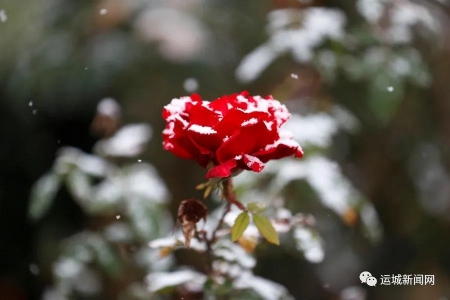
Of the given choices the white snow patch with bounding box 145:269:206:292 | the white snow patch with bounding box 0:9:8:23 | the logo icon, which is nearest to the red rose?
the white snow patch with bounding box 145:269:206:292

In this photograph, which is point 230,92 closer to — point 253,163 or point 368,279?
point 368,279

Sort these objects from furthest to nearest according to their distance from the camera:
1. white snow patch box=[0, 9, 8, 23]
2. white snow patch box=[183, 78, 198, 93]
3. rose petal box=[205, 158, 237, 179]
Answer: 1. white snow patch box=[0, 9, 8, 23]
2. white snow patch box=[183, 78, 198, 93]
3. rose petal box=[205, 158, 237, 179]

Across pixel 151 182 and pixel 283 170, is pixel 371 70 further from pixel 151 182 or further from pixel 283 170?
pixel 151 182

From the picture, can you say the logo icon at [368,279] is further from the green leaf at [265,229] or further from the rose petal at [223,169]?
the rose petal at [223,169]

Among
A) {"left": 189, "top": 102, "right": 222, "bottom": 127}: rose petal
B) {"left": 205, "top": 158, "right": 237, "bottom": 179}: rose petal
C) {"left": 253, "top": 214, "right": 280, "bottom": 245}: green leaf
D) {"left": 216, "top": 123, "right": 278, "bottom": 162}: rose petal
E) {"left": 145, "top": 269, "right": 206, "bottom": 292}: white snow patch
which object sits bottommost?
{"left": 145, "top": 269, "right": 206, "bottom": 292}: white snow patch

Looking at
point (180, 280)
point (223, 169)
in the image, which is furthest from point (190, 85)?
point (223, 169)

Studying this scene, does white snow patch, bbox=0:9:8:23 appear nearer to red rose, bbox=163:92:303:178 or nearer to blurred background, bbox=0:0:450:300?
blurred background, bbox=0:0:450:300

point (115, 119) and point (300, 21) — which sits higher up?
point (300, 21)

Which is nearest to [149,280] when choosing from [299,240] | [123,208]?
[123,208]
